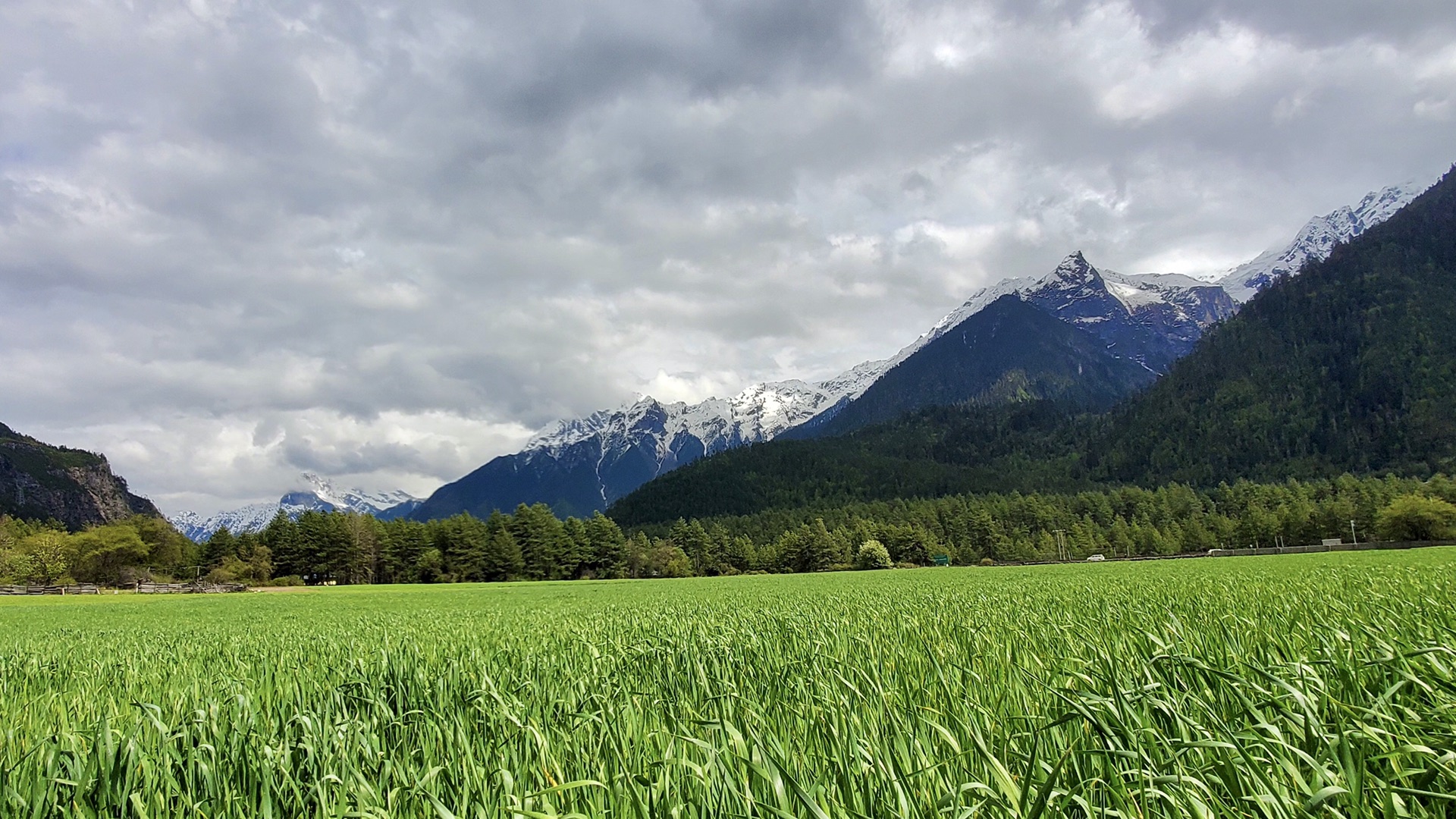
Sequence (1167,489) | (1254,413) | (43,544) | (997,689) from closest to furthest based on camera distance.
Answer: (997,689) → (43,544) → (1167,489) → (1254,413)

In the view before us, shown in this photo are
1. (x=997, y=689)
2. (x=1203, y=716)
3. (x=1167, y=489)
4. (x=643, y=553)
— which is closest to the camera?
(x=1203, y=716)

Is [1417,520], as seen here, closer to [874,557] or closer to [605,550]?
[874,557]

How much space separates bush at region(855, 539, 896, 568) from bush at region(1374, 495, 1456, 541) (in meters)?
60.8

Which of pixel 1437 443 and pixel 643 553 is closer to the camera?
pixel 643 553

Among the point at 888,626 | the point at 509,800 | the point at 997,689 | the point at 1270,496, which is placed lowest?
the point at 1270,496

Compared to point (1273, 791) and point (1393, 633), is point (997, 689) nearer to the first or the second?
point (1273, 791)

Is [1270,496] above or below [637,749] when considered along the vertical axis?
below

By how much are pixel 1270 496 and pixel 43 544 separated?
192m

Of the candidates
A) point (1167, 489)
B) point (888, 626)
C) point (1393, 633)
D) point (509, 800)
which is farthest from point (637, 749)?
point (1167, 489)

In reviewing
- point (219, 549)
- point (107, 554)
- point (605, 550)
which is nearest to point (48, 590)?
point (107, 554)

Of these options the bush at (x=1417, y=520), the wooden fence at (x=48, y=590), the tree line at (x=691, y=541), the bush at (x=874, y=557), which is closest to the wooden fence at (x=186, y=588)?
the wooden fence at (x=48, y=590)

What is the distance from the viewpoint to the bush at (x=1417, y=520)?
258ft

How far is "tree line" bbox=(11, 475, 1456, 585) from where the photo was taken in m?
94.8

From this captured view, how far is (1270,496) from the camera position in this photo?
119688mm
